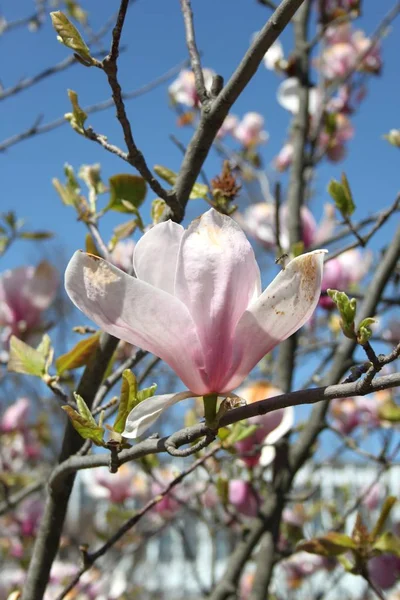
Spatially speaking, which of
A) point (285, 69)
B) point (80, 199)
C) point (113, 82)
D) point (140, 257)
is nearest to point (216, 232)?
point (140, 257)

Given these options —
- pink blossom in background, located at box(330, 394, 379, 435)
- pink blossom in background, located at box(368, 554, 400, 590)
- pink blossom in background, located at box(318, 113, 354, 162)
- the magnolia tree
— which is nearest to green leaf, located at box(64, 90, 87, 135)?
the magnolia tree

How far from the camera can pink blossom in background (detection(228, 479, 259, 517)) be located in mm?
1352

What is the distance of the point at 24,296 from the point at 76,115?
2.04ft

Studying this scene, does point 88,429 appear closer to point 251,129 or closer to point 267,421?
point 267,421

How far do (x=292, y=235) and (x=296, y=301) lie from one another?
1.06 m

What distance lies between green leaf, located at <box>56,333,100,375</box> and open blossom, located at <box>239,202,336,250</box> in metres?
0.84

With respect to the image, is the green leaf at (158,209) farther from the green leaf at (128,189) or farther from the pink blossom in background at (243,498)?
the pink blossom in background at (243,498)

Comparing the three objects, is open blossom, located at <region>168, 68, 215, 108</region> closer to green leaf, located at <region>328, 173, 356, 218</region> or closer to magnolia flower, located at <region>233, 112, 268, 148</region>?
magnolia flower, located at <region>233, 112, 268, 148</region>

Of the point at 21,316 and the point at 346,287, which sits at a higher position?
the point at 21,316

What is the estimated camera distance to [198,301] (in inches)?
19.4

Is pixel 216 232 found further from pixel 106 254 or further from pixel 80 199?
pixel 80 199

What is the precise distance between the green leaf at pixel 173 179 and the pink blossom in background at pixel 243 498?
2.50 ft

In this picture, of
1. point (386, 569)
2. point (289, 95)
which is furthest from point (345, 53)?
point (386, 569)

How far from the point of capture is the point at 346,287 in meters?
1.63
